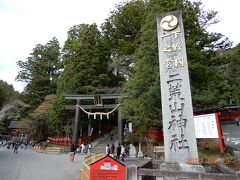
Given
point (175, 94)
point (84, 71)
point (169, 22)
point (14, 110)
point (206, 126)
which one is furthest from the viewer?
point (14, 110)

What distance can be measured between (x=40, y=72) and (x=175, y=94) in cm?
2929

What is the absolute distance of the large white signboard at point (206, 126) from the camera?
7.58 meters

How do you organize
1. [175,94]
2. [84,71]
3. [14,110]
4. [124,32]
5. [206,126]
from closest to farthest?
[175,94], [206,126], [84,71], [124,32], [14,110]

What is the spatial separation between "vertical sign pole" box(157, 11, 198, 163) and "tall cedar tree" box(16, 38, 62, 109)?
24763 millimetres

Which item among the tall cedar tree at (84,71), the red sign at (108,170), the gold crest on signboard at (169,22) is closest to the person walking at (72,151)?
the red sign at (108,170)

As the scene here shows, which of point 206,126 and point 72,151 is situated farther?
point 72,151

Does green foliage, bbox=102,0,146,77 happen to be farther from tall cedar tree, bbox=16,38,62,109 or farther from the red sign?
the red sign

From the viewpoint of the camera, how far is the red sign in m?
4.27

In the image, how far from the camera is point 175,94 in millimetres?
6672

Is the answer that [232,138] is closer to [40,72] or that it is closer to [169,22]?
[169,22]

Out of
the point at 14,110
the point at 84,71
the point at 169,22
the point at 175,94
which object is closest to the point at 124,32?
the point at 84,71

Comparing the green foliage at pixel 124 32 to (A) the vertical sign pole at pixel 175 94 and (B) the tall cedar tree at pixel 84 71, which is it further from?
(A) the vertical sign pole at pixel 175 94

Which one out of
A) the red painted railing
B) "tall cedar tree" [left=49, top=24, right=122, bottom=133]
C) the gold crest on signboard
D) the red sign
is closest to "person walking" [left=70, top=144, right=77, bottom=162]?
the red painted railing

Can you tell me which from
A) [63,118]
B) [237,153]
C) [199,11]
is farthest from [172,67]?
[63,118]
